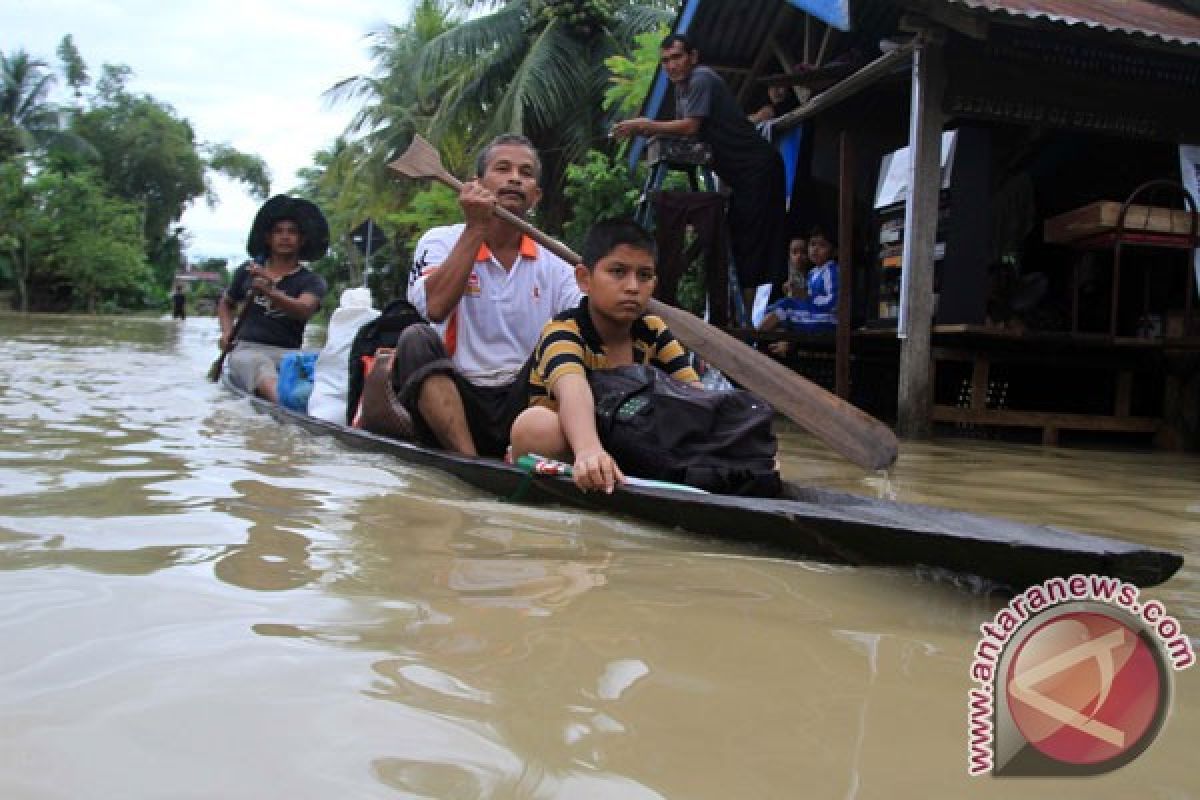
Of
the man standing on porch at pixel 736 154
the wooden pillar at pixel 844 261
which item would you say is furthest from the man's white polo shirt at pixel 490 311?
the man standing on porch at pixel 736 154

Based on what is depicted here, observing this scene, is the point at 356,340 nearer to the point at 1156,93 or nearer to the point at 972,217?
the point at 972,217

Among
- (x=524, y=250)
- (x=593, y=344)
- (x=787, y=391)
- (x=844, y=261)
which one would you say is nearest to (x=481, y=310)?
(x=524, y=250)

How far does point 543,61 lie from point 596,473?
44.1 feet

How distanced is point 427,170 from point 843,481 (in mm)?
2101

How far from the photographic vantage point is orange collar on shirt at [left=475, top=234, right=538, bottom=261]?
351 centimetres

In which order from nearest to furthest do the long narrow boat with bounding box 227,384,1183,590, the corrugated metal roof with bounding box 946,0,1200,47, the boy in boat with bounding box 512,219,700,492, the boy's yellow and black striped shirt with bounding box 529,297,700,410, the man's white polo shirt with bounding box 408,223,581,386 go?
the long narrow boat with bounding box 227,384,1183,590, the boy in boat with bounding box 512,219,700,492, the boy's yellow and black striped shirt with bounding box 529,297,700,410, the man's white polo shirt with bounding box 408,223,581,386, the corrugated metal roof with bounding box 946,0,1200,47

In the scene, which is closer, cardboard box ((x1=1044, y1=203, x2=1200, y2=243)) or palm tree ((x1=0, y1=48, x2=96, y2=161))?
cardboard box ((x1=1044, y1=203, x2=1200, y2=243))

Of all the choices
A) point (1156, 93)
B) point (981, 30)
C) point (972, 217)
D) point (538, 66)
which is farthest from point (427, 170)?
point (538, 66)

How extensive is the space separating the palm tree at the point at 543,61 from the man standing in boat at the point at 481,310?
11697mm

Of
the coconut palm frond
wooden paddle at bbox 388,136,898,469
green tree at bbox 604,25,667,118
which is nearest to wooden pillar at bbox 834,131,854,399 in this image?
wooden paddle at bbox 388,136,898,469

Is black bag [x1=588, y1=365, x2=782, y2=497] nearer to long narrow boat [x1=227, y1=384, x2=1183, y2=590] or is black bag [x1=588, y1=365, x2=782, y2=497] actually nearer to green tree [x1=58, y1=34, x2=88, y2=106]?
long narrow boat [x1=227, y1=384, x2=1183, y2=590]

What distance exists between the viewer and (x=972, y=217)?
609 cm

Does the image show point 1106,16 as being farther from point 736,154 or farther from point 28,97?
point 28,97

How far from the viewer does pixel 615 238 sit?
9.24 feet
